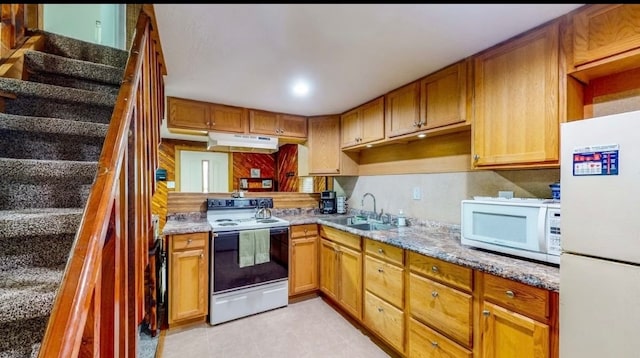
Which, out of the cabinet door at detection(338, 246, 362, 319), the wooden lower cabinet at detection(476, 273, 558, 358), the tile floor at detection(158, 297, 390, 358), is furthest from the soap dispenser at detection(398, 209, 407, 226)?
the wooden lower cabinet at detection(476, 273, 558, 358)

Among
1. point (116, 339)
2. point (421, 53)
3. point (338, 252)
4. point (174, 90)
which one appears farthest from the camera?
point (338, 252)

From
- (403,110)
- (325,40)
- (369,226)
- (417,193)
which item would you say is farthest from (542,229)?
(369,226)

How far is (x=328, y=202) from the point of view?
355 centimetres

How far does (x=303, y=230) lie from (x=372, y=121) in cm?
132

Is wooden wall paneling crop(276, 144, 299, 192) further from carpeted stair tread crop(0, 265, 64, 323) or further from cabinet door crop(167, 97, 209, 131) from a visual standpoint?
carpeted stair tread crop(0, 265, 64, 323)

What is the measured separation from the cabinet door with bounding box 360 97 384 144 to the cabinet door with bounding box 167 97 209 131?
62.7 inches

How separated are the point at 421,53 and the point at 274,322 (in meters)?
2.50

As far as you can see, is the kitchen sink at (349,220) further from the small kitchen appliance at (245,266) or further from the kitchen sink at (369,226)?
the small kitchen appliance at (245,266)

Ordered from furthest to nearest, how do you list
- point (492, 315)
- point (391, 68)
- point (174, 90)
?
1. point (174, 90)
2. point (391, 68)
3. point (492, 315)

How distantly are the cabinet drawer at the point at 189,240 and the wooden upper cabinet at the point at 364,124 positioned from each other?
1.75 m

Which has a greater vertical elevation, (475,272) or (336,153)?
(336,153)

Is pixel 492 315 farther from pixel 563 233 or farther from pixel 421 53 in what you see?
pixel 421 53

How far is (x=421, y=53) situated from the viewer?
6.12 ft

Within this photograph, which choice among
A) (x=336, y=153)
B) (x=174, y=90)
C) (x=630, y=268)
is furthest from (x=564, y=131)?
(x=174, y=90)
